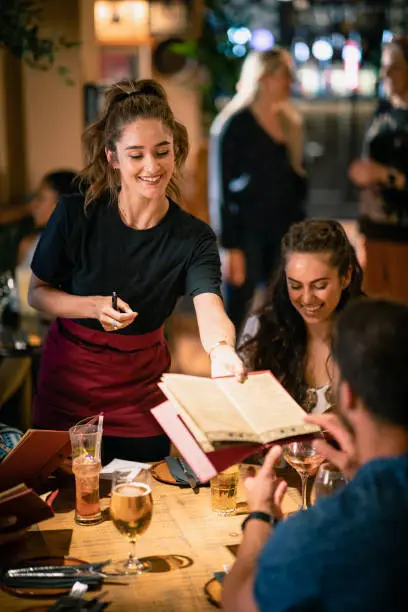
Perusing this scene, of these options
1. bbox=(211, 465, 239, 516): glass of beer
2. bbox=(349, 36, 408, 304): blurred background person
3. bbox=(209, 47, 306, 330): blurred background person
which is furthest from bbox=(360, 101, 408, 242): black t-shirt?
bbox=(211, 465, 239, 516): glass of beer

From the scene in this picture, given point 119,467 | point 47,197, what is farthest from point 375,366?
point 47,197

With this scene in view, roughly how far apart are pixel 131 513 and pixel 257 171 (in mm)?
3515

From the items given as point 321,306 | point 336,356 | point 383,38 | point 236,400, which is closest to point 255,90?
point 321,306

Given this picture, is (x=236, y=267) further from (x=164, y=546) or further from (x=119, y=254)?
(x=164, y=546)

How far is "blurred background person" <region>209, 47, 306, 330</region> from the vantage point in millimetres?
4863

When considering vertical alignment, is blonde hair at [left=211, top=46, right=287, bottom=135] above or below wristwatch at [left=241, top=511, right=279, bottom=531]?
above

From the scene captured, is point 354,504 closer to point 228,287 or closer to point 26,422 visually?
point 26,422

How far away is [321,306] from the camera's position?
2.55 m

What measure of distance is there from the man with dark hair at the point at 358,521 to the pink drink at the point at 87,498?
0.47 metres

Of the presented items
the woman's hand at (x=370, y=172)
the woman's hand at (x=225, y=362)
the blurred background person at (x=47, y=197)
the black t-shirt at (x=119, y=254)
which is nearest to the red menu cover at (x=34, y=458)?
the woman's hand at (x=225, y=362)

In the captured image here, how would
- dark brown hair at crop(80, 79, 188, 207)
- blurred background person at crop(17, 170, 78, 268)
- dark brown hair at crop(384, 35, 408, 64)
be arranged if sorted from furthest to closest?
dark brown hair at crop(384, 35, 408, 64) < blurred background person at crop(17, 170, 78, 268) < dark brown hair at crop(80, 79, 188, 207)

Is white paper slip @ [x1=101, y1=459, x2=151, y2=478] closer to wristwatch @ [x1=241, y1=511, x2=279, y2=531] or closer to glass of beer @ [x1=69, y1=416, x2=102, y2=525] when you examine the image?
glass of beer @ [x1=69, y1=416, x2=102, y2=525]

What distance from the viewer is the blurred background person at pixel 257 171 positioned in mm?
4863

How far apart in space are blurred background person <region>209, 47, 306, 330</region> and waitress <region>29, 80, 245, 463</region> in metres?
2.38
